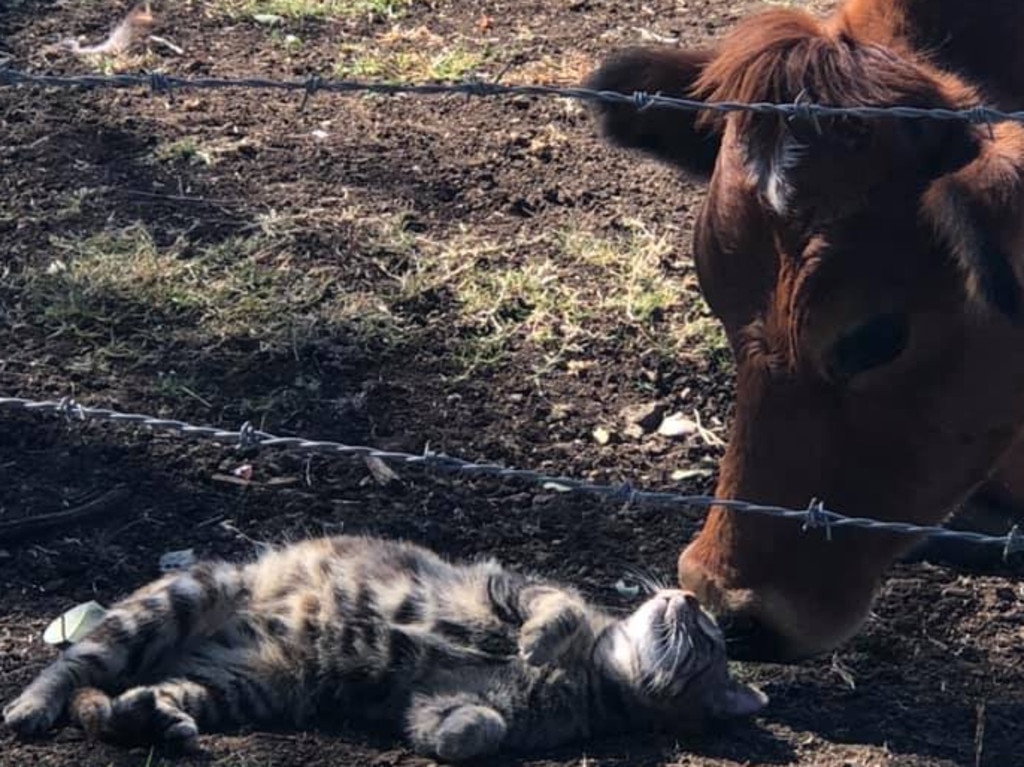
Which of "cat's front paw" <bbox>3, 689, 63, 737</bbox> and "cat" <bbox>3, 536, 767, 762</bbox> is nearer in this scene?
"cat's front paw" <bbox>3, 689, 63, 737</bbox>

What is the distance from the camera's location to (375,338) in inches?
261

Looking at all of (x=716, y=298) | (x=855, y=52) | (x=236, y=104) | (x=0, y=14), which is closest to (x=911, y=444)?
(x=716, y=298)

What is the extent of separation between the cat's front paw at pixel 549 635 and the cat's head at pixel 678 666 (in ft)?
0.57

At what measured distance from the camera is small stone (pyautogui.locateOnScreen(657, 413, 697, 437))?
618 cm

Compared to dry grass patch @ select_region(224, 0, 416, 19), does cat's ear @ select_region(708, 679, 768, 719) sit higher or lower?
lower

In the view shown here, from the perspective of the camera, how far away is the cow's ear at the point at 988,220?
13.7ft

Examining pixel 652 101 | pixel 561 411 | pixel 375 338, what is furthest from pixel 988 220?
pixel 375 338

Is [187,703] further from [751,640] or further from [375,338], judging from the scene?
[375,338]

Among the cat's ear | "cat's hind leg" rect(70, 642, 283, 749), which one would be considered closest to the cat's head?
the cat's ear

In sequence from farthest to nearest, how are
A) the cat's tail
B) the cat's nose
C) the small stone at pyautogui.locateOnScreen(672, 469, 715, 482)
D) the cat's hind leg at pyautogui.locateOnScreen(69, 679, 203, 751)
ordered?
the small stone at pyautogui.locateOnScreen(672, 469, 715, 482) < the cat's nose < the cat's tail < the cat's hind leg at pyautogui.locateOnScreen(69, 679, 203, 751)

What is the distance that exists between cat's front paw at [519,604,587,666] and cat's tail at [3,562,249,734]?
2.68ft

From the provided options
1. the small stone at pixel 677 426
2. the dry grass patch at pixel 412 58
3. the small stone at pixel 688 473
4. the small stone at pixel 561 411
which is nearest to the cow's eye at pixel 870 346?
the small stone at pixel 688 473

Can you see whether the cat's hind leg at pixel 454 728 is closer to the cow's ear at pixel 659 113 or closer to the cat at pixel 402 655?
the cat at pixel 402 655

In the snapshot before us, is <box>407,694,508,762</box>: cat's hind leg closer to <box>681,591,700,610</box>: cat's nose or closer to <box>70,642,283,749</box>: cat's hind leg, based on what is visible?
<box>70,642,283,749</box>: cat's hind leg
